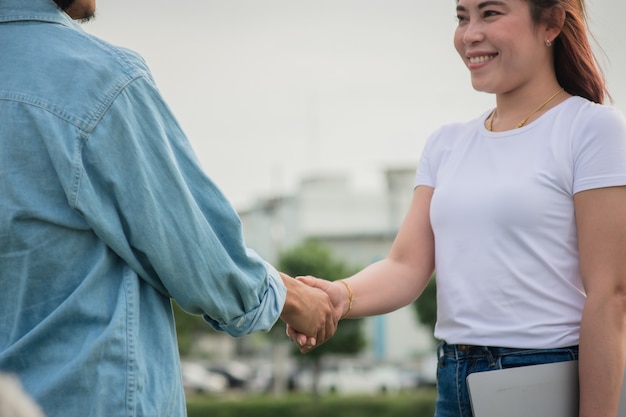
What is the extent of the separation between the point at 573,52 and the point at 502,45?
206 millimetres

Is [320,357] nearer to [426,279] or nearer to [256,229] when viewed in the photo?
[256,229]

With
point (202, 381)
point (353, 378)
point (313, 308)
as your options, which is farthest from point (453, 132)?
point (202, 381)

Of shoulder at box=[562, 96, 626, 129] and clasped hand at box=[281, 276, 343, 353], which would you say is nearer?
shoulder at box=[562, 96, 626, 129]

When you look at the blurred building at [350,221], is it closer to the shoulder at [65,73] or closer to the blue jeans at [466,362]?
the blue jeans at [466,362]

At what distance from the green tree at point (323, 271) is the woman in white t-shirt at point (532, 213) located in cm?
2814

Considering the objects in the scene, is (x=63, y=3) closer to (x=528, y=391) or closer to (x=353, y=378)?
(x=528, y=391)

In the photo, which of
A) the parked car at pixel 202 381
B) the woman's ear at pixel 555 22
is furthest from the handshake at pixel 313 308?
the parked car at pixel 202 381

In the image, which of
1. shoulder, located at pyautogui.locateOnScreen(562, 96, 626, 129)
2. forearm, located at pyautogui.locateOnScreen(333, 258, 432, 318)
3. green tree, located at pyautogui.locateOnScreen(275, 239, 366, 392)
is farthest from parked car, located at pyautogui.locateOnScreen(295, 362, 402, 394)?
shoulder, located at pyautogui.locateOnScreen(562, 96, 626, 129)

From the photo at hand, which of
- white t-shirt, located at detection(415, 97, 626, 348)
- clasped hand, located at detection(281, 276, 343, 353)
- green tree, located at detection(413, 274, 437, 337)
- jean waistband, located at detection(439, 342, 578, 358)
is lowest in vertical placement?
green tree, located at detection(413, 274, 437, 337)

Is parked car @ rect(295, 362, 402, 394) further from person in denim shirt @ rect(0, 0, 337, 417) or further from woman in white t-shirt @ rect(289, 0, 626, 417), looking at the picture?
person in denim shirt @ rect(0, 0, 337, 417)

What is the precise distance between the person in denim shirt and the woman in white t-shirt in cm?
73

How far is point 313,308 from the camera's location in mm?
3143

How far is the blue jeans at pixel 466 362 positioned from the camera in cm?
266

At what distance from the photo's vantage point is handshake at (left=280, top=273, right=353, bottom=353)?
9.82 feet
